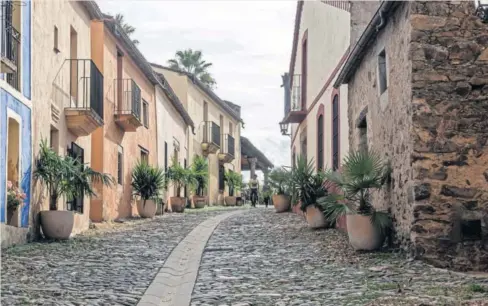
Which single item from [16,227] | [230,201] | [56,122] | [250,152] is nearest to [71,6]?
[56,122]

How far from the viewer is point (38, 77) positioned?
1280cm

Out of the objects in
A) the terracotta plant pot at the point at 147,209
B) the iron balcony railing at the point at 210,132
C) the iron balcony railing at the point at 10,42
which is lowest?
the terracotta plant pot at the point at 147,209

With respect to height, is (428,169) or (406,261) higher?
(428,169)

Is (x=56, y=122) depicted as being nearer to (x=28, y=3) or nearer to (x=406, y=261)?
(x=28, y=3)

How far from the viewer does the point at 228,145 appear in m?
39.7

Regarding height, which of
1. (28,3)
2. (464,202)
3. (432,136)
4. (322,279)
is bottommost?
(322,279)

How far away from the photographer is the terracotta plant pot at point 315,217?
47.8 ft

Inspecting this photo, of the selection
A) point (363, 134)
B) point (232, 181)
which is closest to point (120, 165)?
point (363, 134)

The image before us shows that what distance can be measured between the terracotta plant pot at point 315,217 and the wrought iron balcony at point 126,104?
6901 mm

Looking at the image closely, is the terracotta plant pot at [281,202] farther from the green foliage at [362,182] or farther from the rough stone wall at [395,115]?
the green foliage at [362,182]

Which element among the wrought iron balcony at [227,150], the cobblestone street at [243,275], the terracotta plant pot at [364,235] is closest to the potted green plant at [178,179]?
the cobblestone street at [243,275]

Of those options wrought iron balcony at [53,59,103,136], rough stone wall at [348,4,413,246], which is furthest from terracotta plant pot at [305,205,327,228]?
wrought iron balcony at [53,59,103,136]

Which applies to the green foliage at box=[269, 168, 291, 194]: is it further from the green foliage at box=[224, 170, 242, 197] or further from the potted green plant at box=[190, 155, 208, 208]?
the green foliage at box=[224, 170, 242, 197]

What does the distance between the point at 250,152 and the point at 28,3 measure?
3611cm
